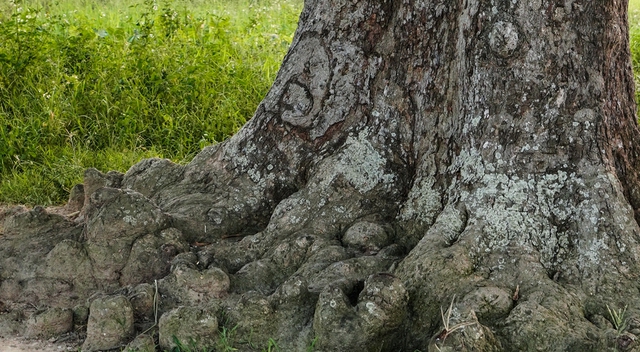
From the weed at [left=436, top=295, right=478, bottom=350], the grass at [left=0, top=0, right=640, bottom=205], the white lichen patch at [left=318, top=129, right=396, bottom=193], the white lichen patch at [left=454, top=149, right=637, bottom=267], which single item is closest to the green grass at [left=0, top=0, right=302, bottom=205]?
the grass at [left=0, top=0, right=640, bottom=205]

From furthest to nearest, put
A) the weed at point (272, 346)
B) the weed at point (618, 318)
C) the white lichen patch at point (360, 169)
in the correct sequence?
the white lichen patch at point (360, 169)
the weed at point (272, 346)
the weed at point (618, 318)

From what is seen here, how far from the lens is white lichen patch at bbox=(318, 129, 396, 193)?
414cm

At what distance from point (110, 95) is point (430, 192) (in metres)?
3.87

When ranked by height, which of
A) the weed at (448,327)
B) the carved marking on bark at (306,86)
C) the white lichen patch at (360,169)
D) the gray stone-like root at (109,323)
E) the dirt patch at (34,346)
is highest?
the carved marking on bark at (306,86)

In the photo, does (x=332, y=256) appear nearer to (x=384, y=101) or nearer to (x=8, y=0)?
(x=384, y=101)

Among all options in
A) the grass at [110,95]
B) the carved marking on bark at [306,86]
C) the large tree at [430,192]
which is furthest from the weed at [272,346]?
the grass at [110,95]

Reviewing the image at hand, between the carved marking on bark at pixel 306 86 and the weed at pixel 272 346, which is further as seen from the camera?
the carved marking on bark at pixel 306 86

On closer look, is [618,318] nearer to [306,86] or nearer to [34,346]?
[306,86]

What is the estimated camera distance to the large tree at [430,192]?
3408 mm

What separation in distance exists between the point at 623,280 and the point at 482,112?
890 mm

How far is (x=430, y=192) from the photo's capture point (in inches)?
157

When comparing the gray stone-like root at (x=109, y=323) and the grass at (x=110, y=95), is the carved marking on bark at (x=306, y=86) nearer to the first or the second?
the gray stone-like root at (x=109, y=323)

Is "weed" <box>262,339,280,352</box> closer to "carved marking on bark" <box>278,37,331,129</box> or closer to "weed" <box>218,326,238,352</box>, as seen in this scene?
"weed" <box>218,326,238,352</box>

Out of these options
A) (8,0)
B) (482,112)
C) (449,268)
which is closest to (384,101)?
(482,112)
